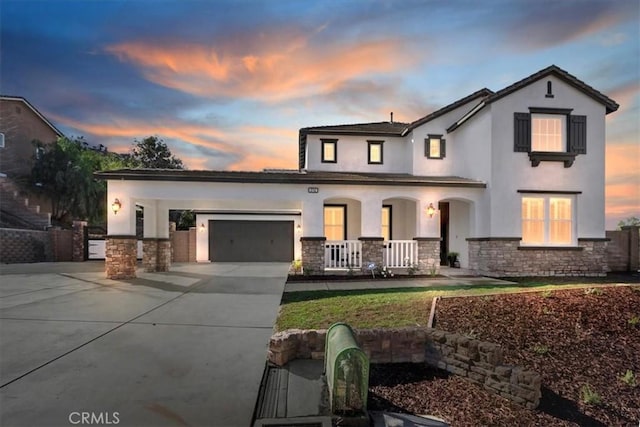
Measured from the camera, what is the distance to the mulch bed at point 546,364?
3.17 m

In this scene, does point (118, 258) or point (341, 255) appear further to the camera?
point (341, 255)

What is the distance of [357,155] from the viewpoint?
614 inches

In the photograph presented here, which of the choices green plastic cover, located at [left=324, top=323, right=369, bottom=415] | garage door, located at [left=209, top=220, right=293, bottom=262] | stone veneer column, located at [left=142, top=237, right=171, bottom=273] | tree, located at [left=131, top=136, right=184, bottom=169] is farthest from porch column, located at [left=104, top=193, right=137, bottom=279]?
tree, located at [left=131, top=136, right=184, bottom=169]

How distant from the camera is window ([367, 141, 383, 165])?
51.3 ft

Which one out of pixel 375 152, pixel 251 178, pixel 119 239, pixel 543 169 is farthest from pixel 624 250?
pixel 119 239

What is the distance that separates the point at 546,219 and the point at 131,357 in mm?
13434

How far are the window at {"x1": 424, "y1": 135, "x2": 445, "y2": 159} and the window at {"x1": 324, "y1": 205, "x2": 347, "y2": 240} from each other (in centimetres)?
440

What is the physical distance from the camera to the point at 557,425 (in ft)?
9.85

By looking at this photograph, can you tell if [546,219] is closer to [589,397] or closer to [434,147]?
[434,147]

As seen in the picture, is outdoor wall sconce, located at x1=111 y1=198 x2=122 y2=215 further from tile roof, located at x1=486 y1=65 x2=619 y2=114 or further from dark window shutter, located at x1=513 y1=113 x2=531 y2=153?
dark window shutter, located at x1=513 y1=113 x2=531 y2=153

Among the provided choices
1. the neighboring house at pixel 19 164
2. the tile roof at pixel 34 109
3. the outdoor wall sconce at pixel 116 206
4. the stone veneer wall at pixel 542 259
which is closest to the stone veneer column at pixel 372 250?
the stone veneer wall at pixel 542 259

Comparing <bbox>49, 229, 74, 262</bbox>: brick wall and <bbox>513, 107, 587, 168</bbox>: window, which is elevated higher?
<bbox>513, 107, 587, 168</bbox>: window

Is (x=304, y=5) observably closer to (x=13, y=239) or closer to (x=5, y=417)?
(x=5, y=417)

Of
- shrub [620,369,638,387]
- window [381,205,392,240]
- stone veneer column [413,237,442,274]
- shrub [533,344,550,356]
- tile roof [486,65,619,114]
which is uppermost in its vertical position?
tile roof [486,65,619,114]
